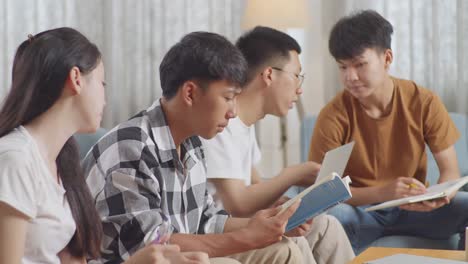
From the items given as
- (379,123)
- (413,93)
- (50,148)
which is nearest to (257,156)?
(379,123)

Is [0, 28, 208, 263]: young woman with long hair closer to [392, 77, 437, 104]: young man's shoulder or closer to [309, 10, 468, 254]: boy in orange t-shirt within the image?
[309, 10, 468, 254]: boy in orange t-shirt

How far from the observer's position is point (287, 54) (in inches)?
109

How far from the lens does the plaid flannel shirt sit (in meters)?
1.86

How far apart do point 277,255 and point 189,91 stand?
1.74 feet

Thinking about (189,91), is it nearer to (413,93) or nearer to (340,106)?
(340,106)

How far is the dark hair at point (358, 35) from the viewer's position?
302 cm

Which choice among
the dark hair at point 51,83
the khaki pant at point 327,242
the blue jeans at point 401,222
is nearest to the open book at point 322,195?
the khaki pant at point 327,242

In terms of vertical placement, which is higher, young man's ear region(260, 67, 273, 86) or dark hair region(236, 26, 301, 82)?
dark hair region(236, 26, 301, 82)

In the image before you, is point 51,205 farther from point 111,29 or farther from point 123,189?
point 111,29

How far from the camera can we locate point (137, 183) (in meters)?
1.88

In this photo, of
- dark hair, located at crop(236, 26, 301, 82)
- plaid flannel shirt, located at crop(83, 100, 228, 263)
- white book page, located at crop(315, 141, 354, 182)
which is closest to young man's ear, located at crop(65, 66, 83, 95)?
plaid flannel shirt, located at crop(83, 100, 228, 263)

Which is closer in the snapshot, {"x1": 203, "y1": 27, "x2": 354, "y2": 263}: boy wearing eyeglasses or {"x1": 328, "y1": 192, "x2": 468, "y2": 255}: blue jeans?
{"x1": 203, "y1": 27, "x2": 354, "y2": 263}: boy wearing eyeglasses

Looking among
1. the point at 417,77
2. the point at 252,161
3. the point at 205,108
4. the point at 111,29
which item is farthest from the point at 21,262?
the point at 111,29

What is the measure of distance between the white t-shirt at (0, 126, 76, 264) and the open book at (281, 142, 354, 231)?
58cm
